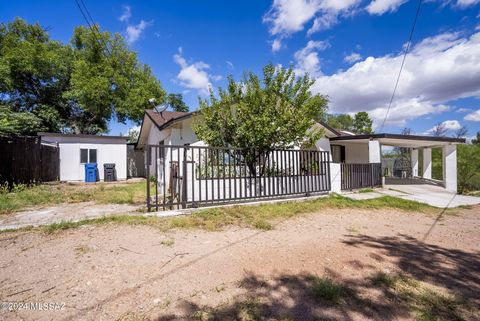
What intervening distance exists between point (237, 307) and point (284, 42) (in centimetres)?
1295

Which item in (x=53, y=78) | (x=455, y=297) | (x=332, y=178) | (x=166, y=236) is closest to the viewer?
(x=455, y=297)

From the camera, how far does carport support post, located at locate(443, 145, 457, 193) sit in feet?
39.9

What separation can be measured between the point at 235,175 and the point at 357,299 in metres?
4.93

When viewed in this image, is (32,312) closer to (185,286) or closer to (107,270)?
(107,270)

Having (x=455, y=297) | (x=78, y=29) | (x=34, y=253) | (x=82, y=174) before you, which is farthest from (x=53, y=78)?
(x=455, y=297)

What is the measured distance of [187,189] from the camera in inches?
257

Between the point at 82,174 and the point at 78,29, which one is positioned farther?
the point at 78,29

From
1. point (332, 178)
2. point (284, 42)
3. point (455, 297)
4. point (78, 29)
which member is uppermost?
point (78, 29)

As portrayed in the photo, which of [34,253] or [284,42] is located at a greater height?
[284,42]

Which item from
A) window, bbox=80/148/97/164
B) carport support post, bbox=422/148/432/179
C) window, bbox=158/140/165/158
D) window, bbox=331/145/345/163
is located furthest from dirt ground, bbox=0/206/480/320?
carport support post, bbox=422/148/432/179

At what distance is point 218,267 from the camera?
3213 millimetres

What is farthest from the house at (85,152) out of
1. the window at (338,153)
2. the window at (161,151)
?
the window at (338,153)

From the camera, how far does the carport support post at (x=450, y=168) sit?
39.9ft

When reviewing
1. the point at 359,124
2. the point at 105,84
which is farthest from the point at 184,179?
the point at 359,124
